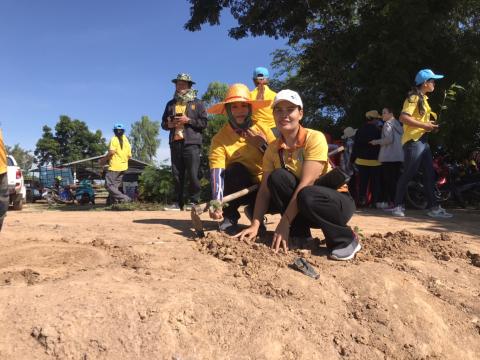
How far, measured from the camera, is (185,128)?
586 cm

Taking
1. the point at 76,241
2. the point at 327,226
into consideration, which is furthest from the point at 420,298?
the point at 76,241

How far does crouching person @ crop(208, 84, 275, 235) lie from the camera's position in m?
3.73

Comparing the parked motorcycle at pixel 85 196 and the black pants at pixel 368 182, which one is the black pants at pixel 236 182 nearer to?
the black pants at pixel 368 182

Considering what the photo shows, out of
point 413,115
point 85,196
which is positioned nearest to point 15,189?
point 85,196

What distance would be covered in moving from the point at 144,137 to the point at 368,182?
62.1 m

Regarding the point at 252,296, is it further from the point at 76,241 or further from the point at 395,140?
the point at 395,140

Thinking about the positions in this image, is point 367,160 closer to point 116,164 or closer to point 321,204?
point 321,204

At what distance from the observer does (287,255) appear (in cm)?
303

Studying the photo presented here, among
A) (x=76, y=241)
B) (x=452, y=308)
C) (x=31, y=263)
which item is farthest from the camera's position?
(x=76, y=241)

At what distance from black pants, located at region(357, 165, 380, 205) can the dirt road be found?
3.26m

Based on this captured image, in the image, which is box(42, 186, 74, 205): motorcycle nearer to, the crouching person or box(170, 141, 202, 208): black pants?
box(170, 141, 202, 208): black pants

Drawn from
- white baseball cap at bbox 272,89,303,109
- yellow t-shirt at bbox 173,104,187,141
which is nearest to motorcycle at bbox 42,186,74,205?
yellow t-shirt at bbox 173,104,187,141

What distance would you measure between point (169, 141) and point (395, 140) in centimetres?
340

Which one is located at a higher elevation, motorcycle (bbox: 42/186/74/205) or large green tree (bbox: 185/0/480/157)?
large green tree (bbox: 185/0/480/157)
